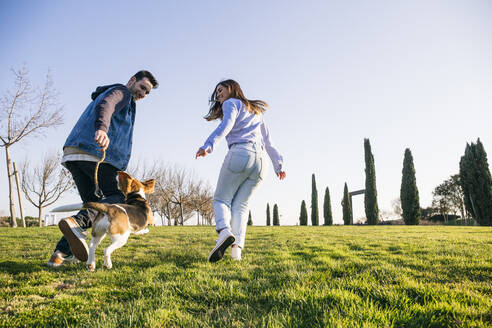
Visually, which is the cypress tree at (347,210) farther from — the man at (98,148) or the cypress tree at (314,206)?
the man at (98,148)

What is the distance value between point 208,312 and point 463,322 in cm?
154

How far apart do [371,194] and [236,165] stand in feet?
106

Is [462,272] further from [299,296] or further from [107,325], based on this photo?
[107,325]

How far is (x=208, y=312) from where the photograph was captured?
179 cm

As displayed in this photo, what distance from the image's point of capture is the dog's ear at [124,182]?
3.61 m

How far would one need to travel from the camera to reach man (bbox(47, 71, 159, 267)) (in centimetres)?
299

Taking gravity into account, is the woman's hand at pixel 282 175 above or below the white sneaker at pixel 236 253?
above

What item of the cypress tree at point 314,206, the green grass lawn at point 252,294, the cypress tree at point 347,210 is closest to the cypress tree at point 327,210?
the cypress tree at point 314,206

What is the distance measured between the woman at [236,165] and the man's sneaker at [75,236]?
1.48 meters

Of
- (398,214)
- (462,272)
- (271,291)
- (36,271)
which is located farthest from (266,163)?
(398,214)

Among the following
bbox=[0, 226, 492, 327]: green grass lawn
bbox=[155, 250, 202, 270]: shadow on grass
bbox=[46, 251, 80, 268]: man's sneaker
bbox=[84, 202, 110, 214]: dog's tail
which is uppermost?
bbox=[84, 202, 110, 214]: dog's tail

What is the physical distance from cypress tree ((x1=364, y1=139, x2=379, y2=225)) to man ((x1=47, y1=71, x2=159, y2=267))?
3247 centimetres

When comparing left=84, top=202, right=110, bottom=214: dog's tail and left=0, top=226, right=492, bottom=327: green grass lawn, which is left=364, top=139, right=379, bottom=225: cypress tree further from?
left=84, top=202, right=110, bottom=214: dog's tail

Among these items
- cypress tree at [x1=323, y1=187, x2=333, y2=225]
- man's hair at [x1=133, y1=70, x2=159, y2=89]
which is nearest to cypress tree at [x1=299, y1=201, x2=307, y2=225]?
cypress tree at [x1=323, y1=187, x2=333, y2=225]
